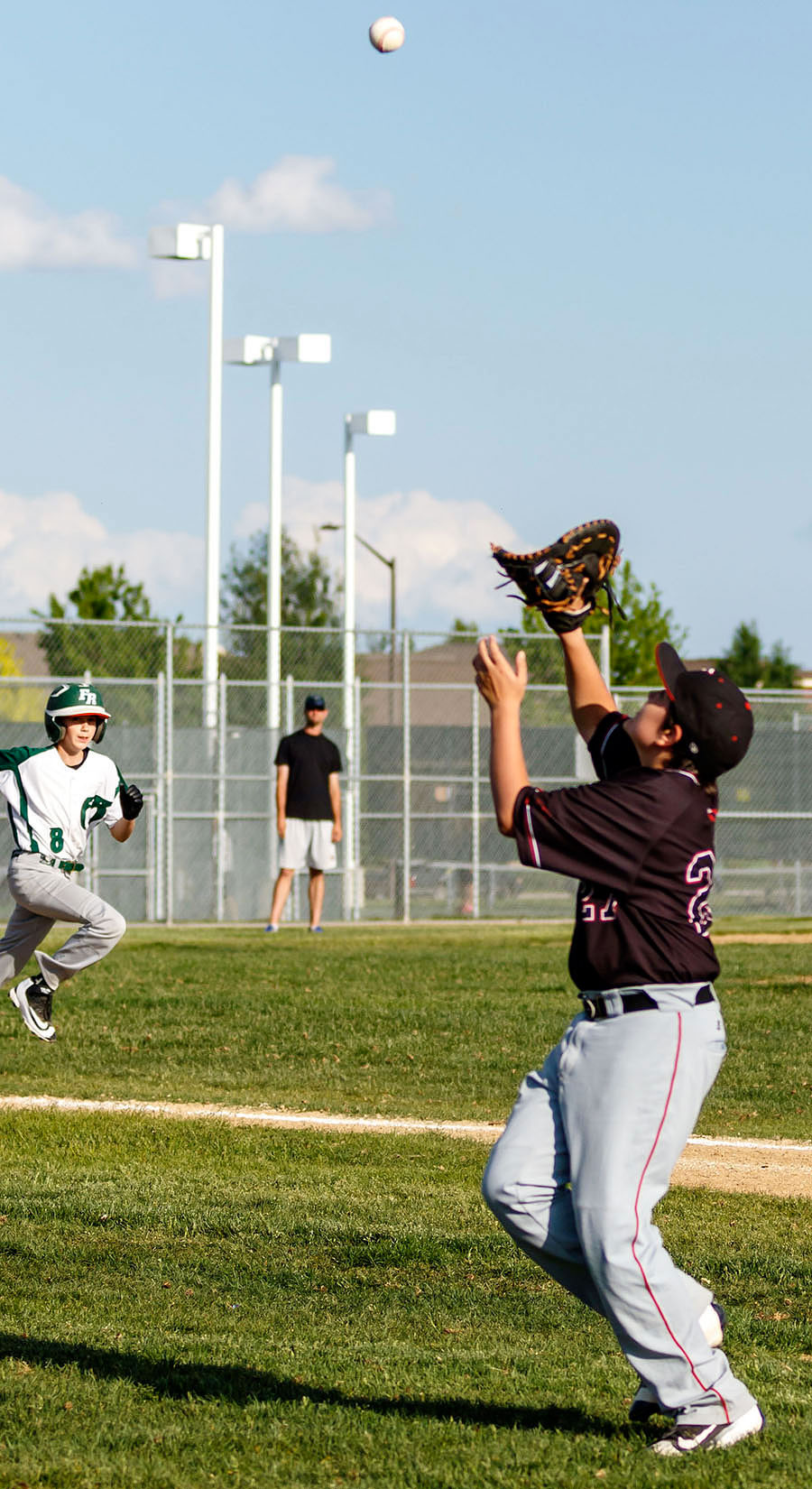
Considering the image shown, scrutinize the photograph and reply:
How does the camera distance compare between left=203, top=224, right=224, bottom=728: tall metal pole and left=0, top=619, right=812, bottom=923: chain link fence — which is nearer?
left=0, top=619, right=812, bottom=923: chain link fence

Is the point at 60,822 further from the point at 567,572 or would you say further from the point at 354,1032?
the point at 567,572

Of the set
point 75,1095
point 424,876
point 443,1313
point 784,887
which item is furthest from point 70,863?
point 784,887

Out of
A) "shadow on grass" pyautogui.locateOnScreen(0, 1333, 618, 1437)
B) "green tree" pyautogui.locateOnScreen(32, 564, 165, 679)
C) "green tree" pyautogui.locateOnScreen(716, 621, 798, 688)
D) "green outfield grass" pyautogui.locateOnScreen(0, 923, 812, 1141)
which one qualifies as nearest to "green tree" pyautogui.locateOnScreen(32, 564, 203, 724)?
"green tree" pyautogui.locateOnScreen(32, 564, 165, 679)

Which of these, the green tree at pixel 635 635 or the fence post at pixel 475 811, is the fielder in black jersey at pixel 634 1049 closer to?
the fence post at pixel 475 811

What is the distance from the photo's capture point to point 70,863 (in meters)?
8.59

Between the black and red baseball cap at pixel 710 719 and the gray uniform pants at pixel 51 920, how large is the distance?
4991 mm

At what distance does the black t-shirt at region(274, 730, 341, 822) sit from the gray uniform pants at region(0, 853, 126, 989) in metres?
8.06

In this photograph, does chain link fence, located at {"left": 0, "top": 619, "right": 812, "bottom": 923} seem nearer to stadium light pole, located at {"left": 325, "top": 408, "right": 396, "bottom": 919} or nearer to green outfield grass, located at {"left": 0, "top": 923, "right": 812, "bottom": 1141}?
stadium light pole, located at {"left": 325, "top": 408, "right": 396, "bottom": 919}

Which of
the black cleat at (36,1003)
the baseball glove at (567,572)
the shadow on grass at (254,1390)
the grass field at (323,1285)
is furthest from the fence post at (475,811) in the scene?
the baseball glove at (567,572)

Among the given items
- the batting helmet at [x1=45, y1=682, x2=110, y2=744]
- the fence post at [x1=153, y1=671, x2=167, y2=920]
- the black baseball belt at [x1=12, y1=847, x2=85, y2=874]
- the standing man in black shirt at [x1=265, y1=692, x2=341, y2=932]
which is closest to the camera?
the batting helmet at [x1=45, y1=682, x2=110, y2=744]

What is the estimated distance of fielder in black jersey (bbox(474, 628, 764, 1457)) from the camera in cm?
375

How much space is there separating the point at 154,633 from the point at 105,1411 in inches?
751

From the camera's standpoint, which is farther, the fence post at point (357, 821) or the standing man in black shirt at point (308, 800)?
the fence post at point (357, 821)

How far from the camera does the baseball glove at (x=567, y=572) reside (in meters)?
4.16
